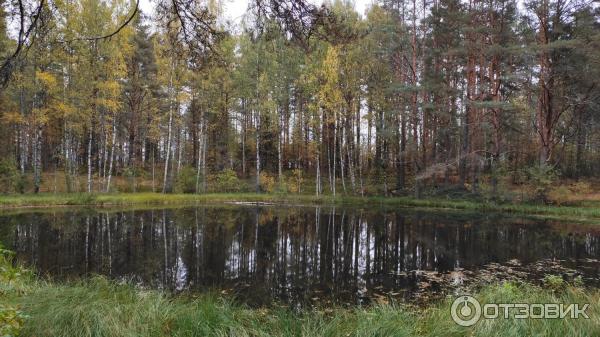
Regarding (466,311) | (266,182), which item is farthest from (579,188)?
(466,311)

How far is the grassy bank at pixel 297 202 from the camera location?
1830 cm

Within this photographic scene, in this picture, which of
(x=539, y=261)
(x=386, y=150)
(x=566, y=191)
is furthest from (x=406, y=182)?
(x=539, y=261)

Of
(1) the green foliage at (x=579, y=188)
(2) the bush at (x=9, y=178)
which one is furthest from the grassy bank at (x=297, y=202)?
(2) the bush at (x=9, y=178)

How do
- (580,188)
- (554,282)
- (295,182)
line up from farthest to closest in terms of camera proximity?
(295,182) → (580,188) → (554,282)

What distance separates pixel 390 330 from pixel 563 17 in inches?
993

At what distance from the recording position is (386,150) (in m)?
32.7

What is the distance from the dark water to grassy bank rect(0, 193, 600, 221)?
2.74 meters

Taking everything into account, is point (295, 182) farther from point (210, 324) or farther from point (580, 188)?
point (210, 324)

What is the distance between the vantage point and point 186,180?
27328 mm

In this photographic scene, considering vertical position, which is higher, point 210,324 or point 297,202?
point 210,324

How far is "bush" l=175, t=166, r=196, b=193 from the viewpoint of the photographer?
87.7 feet
